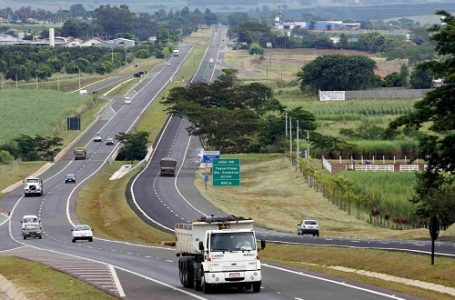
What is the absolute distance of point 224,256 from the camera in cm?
4562

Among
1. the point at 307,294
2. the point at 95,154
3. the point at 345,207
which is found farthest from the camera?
the point at 95,154

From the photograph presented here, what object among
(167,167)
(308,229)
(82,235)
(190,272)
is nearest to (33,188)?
(167,167)

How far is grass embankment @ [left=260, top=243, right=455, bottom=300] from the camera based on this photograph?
48031 mm

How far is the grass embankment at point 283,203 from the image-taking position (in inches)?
4063

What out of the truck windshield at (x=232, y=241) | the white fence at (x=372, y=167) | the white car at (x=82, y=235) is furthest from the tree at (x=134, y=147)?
the truck windshield at (x=232, y=241)

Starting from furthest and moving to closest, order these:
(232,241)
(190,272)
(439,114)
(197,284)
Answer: (439,114) < (190,272) < (197,284) < (232,241)

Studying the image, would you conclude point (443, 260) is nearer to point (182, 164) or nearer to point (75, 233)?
point (75, 233)

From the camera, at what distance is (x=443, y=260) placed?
54.3 meters

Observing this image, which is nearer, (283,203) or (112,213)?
(112,213)

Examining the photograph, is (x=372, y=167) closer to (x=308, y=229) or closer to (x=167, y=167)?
(x=167, y=167)

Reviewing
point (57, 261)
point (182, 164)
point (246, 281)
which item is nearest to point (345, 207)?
point (182, 164)

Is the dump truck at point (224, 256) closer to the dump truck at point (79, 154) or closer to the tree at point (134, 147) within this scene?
the dump truck at point (79, 154)

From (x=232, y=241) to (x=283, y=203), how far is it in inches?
2970

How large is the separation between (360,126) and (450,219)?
104020mm
